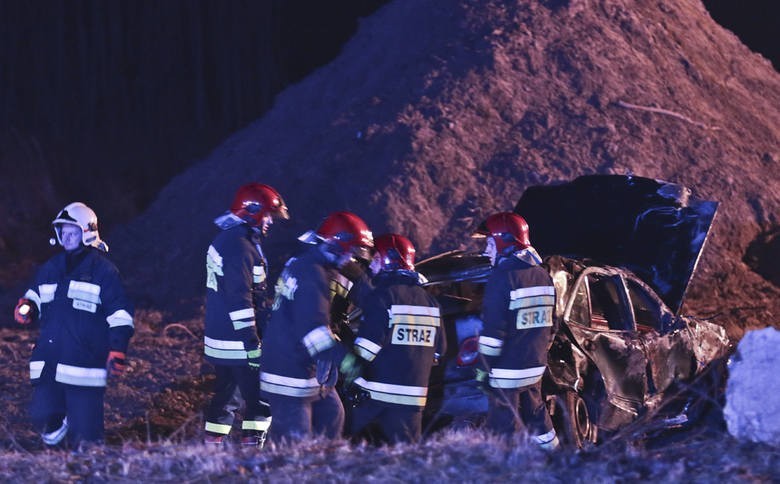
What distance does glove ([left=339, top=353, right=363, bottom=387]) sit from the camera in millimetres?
7957

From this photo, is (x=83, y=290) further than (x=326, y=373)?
Yes

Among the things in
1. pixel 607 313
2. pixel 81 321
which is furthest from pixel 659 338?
pixel 81 321

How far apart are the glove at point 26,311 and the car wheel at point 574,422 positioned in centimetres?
389

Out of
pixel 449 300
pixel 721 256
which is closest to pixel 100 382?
pixel 449 300

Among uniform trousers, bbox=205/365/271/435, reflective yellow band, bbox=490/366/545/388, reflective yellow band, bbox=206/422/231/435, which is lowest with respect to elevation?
reflective yellow band, bbox=206/422/231/435

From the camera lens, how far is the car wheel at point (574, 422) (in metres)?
8.44

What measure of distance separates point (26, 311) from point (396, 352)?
2.80m

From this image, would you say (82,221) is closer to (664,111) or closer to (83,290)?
(83,290)

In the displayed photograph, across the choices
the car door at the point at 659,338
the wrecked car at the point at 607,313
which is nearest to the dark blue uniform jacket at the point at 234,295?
the wrecked car at the point at 607,313

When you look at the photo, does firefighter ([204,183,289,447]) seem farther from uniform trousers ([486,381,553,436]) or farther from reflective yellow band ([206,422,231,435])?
uniform trousers ([486,381,553,436])

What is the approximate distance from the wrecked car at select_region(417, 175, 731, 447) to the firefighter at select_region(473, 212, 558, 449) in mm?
269

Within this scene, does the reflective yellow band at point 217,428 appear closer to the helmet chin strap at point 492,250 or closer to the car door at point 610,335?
the helmet chin strap at point 492,250

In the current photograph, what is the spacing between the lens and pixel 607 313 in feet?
30.9

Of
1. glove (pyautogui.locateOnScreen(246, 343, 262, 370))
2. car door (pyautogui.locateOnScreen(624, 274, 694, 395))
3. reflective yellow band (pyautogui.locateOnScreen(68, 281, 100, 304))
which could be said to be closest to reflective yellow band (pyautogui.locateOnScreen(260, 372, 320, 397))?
glove (pyautogui.locateOnScreen(246, 343, 262, 370))
